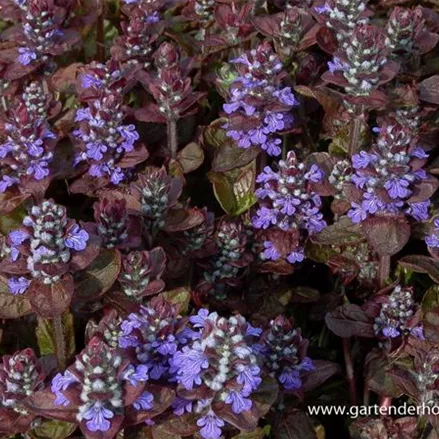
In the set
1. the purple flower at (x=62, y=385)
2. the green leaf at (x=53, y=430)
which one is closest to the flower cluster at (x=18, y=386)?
the green leaf at (x=53, y=430)

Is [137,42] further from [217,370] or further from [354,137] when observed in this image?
[217,370]

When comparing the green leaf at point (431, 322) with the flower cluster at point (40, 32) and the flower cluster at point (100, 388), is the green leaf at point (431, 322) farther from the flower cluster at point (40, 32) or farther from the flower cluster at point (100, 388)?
the flower cluster at point (40, 32)

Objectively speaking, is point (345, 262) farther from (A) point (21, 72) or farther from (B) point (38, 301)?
(A) point (21, 72)

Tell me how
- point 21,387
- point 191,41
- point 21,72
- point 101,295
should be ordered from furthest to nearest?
point 191,41 → point 21,72 → point 101,295 → point 21,387

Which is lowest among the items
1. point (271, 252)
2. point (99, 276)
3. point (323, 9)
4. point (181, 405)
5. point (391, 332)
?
point (391, 332)

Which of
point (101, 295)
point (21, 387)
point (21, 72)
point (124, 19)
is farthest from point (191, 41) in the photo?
point (21, 387)

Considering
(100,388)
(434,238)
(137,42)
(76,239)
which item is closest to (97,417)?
(100,388)
